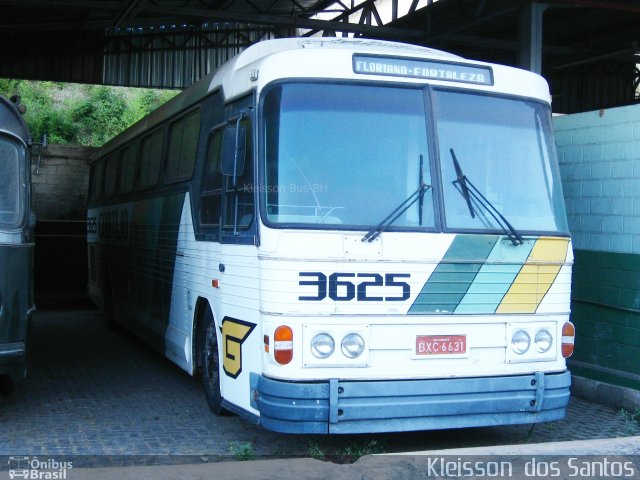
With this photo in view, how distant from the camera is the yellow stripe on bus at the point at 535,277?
19.8ft

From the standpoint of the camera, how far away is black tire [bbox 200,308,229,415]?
707 centimetres

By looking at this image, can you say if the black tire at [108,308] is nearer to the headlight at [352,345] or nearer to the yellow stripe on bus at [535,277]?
the headlight at [352,345]

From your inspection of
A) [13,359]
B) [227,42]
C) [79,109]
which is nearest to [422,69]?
[13,359]

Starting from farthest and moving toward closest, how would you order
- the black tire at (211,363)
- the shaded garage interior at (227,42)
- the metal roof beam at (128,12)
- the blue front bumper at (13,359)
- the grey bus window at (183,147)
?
the shaded garage interior at (227,42) < the metal roof beam at (128,12) < the grey bus window at (183,147) < the black tire at (211,363) < the blue front bumper at (13,359)

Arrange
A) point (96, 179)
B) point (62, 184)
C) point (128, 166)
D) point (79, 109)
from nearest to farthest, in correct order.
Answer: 1. point (128, 166)
2. point (96, 179)
3. point (62, 184)
4. point (79, 109)

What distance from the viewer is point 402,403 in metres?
5.68

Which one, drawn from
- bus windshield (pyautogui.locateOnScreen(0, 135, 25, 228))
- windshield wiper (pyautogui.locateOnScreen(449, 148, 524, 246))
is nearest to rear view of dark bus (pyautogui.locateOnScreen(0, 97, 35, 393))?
bus windshield (pyautogui.locateOnScreen(0, 135, 25, 228))

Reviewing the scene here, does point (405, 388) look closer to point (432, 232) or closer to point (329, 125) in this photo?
point (432, 232)

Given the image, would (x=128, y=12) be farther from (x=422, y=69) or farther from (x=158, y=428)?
(x=422, y=69)

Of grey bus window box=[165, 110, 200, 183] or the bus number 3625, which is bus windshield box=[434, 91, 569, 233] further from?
grey bus window box=[165, 110, 200, 183]

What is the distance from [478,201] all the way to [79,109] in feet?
115

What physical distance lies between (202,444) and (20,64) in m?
18.1

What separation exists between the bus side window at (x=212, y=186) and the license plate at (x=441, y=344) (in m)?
2.10
